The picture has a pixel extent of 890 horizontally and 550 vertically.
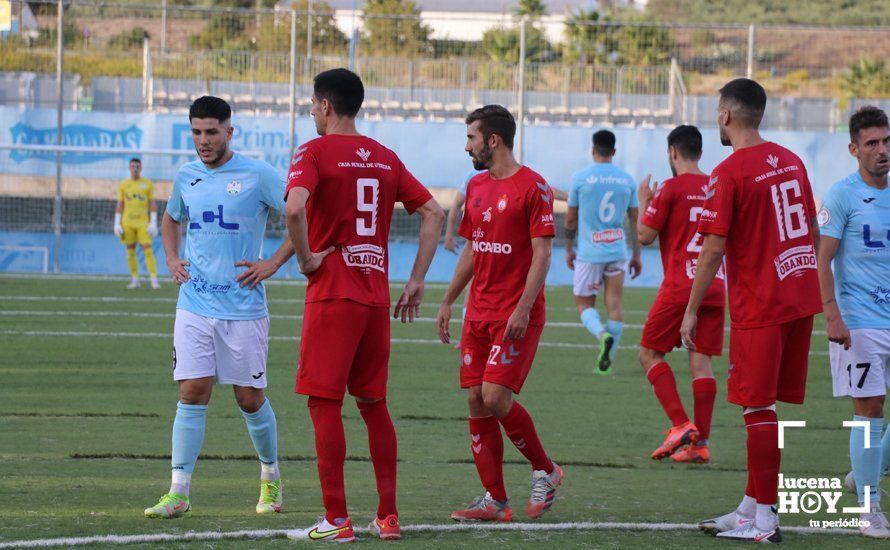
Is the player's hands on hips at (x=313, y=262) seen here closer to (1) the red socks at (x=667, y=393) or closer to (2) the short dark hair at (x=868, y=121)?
(2) the short dark hair at (x=868, y=121)

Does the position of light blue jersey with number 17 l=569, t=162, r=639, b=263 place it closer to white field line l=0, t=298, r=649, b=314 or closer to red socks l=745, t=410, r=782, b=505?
white field line l=0, t=298, r=649, b=314

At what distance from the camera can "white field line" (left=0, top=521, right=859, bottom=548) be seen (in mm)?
5525

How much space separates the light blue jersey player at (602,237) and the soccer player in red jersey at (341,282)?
22.8 feet

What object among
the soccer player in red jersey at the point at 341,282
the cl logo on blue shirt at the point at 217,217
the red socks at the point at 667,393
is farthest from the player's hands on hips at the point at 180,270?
the red socks at the point at 667,393

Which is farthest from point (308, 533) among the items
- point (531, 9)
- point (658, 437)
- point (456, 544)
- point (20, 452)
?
point (531, 9)

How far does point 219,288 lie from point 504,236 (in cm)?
149

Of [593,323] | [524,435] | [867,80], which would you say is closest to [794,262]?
[524,435]

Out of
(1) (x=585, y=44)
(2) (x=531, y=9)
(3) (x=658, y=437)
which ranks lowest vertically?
(3) (x=658, y=437)

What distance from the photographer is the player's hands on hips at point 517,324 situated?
6293 mm

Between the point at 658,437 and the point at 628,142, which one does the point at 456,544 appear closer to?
the point at 658,437

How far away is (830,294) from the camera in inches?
257

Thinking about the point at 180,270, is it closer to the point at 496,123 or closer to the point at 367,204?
the point at 367,204

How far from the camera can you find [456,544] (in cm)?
576

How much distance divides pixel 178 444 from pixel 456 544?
1598 millimetres
